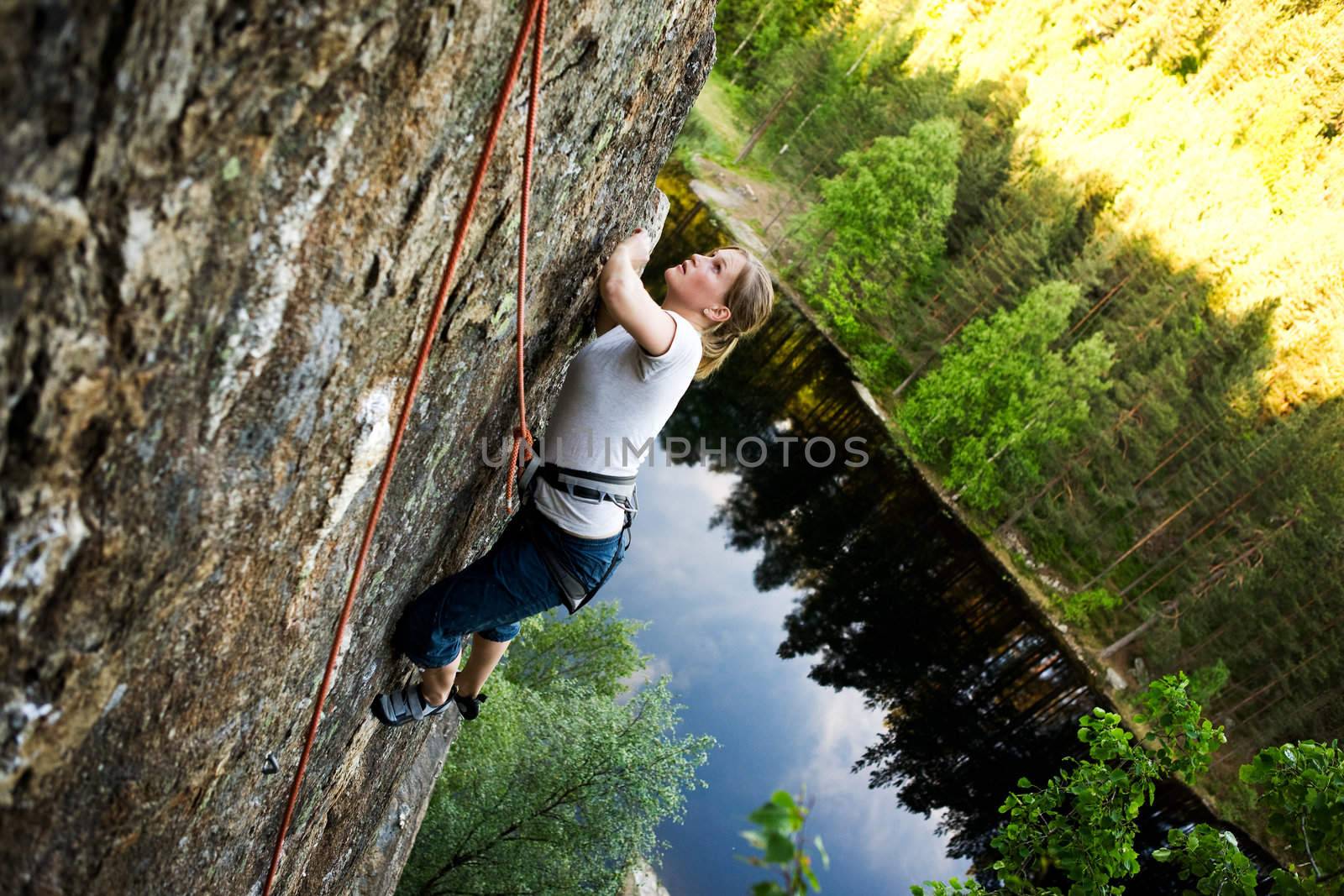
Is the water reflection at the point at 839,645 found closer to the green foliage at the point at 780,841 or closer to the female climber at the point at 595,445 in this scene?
the female climber at the point at 595,445

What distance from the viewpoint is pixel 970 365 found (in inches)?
1219

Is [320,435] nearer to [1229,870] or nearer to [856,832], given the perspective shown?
[1229,870]

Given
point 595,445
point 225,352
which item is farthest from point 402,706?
point 225,352

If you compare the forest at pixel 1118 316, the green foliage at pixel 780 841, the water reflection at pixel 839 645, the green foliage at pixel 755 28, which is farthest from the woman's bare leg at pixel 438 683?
the green foliage at pixel 755 28

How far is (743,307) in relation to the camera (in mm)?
4129

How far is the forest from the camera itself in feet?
85.3

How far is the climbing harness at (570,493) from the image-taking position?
3.96m

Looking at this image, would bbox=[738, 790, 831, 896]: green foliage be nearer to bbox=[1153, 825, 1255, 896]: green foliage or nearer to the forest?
bbox=[1153, 825, 1255, 896]: green foliage

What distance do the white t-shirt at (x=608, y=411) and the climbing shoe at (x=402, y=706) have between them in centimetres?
132

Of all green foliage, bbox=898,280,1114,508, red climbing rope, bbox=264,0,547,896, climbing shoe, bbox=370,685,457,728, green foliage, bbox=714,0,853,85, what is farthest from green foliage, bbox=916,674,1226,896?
green foliage, bbox=714,0,853,85

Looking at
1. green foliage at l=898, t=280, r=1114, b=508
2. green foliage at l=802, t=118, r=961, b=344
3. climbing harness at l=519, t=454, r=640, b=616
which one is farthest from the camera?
green foliage at l=802, t=118, r=961, b=344

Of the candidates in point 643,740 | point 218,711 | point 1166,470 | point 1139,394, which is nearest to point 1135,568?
point 1166,470

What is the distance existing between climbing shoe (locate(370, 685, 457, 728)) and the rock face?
1.78ft

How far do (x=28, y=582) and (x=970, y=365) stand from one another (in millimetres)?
31406
